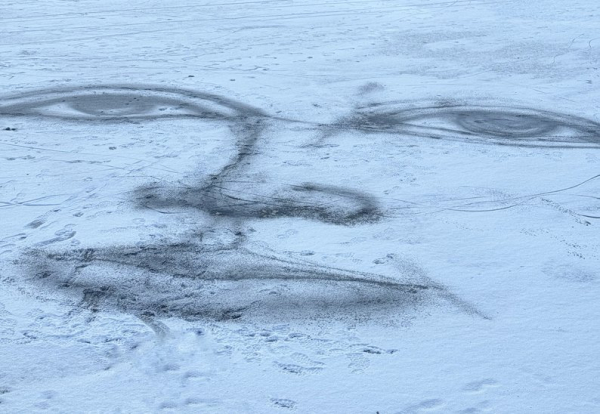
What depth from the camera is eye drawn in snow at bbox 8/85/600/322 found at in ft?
14.4

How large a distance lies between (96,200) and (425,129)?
10.2ft

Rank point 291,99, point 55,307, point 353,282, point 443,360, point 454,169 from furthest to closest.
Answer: point 291,99 < point 454,169 < point 353,282 < point 55,307 < point 443,360

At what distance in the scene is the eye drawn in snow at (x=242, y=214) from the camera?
4383 mm

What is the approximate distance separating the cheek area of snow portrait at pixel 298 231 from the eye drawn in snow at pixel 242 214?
2 centimetres

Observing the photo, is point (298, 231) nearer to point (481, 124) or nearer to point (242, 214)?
point (242, 214)

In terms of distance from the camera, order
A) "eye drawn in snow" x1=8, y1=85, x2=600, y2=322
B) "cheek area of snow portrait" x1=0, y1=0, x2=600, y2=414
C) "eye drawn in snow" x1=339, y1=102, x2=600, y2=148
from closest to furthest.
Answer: "cheek area of snow portrait" x1=0, y1=0, x2=600, y2=414 → "eye drawn in snow" x1=8, y1=85, x2=600, y2=322 → "eye drawn in snow" x1=339, y1=102, x2=600, y2=148

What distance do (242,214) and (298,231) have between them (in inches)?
18.4

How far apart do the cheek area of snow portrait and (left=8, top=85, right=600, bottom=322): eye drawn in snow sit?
2 cm

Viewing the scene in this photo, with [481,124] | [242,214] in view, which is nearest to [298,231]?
[242,214]

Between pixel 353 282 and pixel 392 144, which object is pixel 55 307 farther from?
pixel 392 144

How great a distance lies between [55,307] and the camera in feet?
13.9

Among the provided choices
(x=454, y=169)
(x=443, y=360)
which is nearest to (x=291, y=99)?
(x=454, y=169)

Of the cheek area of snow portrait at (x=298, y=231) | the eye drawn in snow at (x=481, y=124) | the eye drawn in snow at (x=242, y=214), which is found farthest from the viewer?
the eye drawn in snow at (x=481, y=124)

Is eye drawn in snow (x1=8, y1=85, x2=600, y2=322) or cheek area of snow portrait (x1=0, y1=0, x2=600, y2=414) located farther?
eye drawn in snow (x1=8, y1=85, x2=600, y2=322)
